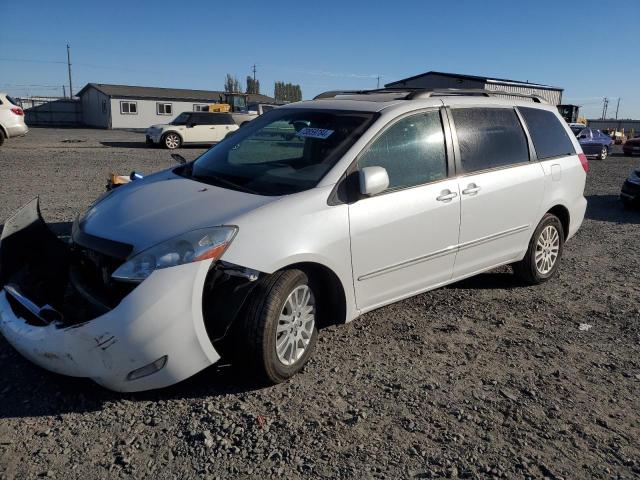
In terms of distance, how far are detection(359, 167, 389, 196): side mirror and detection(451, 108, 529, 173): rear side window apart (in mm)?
1094

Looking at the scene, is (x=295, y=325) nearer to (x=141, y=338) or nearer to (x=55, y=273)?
(x=141, y=338)

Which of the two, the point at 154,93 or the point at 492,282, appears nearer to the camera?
the point at 492,282

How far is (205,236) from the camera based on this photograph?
3002mm

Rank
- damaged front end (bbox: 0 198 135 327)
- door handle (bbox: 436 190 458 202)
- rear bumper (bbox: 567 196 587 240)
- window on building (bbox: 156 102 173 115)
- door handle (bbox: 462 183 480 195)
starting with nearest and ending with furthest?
damaged front end (bbox: 0 198 135 327), door handle (bbox: 436 190 458 202), door handle (bbox: 462 183 480 195), rear bumper (bbox: 567 196 587 240), window on building (bbox: 156 102 173 115)

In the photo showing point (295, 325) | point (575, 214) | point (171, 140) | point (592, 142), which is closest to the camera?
point (295, 325)

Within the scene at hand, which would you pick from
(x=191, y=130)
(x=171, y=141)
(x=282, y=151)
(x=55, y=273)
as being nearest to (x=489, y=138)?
(x=282, y=151)

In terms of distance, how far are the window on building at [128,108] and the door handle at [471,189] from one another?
1943 inches

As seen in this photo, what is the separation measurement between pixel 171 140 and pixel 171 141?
0.04 meters

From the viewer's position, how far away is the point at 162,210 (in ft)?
11.1

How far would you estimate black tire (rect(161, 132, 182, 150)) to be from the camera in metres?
22.7

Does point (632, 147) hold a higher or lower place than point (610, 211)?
higher

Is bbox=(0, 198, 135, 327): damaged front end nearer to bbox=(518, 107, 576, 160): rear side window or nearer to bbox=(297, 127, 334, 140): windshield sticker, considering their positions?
bbox=(297, 127, 334, 140): windshield sticker

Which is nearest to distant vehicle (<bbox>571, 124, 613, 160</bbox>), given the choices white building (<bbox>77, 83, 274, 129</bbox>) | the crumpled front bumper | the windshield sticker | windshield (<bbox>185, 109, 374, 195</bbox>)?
windshield (<bbox>185, 109, 374, 195</bbox>)

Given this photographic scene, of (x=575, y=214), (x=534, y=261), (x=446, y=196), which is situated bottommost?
(x=534, y=261)
